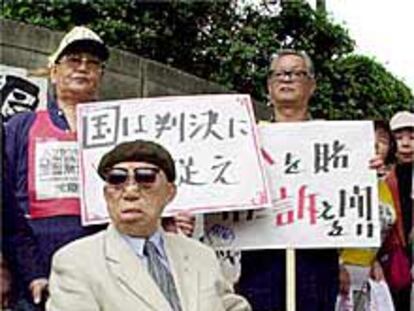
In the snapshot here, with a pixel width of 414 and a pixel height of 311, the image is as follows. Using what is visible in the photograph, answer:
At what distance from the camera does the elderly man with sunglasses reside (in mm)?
3312

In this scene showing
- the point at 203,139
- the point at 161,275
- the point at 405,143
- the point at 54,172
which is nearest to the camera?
the point at 161,275

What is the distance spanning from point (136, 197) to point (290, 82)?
126 cm

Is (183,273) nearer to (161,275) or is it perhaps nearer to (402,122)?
(161,275)

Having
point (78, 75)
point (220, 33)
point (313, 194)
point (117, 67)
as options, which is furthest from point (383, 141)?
point (220, 33)

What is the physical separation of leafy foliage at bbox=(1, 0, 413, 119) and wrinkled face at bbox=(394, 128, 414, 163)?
16.2ft

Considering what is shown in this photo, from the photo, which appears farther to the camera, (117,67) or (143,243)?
(117,67)

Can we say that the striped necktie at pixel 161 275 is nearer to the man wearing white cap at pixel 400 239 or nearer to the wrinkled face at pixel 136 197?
the wrinkled face at pixel 136 197

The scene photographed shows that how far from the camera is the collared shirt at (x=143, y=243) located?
3.44 meters

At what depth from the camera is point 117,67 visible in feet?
23.7

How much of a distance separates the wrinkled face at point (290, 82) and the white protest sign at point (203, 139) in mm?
189

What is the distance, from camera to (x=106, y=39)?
1034cm

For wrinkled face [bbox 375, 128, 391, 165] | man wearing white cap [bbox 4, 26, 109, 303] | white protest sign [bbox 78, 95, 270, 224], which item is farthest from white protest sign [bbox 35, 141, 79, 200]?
wrinkled face [bbox 375, 128, 391, 165]

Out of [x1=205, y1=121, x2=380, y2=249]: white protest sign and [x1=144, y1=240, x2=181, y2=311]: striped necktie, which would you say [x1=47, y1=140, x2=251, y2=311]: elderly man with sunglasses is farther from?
[x1=205, y1=121, x2=380, y2=249]: white protest sign

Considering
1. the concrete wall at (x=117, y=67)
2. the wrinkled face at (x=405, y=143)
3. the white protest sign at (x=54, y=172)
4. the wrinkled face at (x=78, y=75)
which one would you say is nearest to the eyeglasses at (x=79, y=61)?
the wrinkled face at (x=78, y=75)
